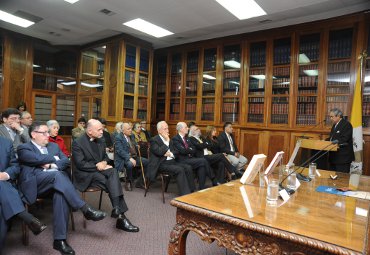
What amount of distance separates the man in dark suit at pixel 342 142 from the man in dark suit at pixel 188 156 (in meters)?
2.17

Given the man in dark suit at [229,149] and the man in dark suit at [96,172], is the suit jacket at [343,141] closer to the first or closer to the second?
the man in dark suit at [229,149]

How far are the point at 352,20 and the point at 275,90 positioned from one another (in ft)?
6.24

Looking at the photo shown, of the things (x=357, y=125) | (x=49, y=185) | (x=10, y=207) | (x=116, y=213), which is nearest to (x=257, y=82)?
(x=357, y=125)

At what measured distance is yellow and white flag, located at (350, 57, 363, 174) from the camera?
4551 mm

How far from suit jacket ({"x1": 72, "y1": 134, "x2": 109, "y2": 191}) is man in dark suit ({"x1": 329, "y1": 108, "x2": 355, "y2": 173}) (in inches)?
152

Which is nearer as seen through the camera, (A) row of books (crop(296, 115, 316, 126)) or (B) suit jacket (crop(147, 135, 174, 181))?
(B) suit jacket (crop(147, 135, 174, 181))

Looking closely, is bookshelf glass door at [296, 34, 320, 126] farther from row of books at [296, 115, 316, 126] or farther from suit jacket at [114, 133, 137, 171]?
suit jacket at [114, 133, 137, 171]

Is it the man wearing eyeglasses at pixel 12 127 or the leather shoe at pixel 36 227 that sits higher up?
the man wearing eyeglasses at pixel 12 127

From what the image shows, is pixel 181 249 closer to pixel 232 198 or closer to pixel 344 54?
pixel 232 198

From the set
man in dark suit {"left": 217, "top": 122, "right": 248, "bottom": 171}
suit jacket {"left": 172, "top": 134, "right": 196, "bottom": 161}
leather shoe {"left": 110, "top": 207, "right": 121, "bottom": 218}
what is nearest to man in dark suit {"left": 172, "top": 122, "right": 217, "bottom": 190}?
suit jacket {"left": 172, "top": 134, "right": 196, "bottom": 161}

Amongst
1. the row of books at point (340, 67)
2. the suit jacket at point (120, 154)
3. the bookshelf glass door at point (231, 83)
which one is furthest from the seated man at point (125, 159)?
the row of books at point (340, 67)

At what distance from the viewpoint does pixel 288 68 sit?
5.77 meters

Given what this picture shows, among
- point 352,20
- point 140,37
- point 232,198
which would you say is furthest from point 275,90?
point 232,198

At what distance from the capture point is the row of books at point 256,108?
20.0 feet
